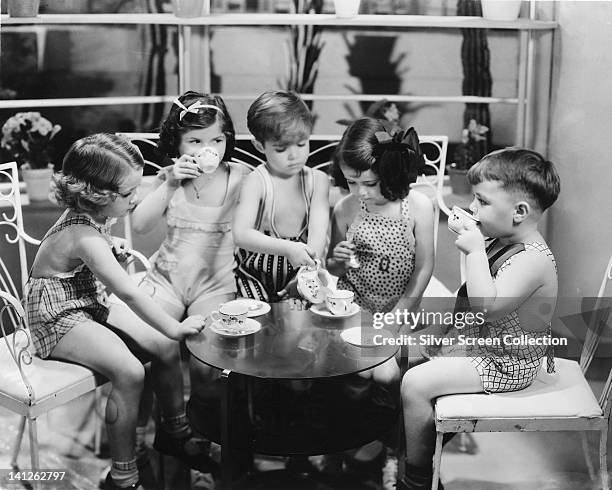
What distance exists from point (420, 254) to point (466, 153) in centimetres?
54

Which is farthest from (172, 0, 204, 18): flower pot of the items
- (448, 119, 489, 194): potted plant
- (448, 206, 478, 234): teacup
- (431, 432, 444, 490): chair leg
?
(431, 432, 444, 490): chair leg

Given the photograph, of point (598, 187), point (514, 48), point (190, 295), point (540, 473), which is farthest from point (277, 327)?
point (514, 48)

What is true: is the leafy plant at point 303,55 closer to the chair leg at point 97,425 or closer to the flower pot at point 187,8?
the flower pot at point 187,8

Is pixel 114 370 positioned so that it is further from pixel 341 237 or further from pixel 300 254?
pixel 341 237

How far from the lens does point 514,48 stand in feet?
8.66

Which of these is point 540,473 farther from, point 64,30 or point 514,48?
point 64,30

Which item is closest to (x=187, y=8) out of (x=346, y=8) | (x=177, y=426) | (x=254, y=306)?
(x=346, y=8)

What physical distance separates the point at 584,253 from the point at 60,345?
1.41 meters

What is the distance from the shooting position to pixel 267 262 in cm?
231

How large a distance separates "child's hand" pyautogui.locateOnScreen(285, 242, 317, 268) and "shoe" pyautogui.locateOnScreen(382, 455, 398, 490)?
593mm

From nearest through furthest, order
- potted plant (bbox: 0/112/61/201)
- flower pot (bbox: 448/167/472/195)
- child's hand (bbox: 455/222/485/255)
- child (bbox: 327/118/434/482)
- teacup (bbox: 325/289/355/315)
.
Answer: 1. child's hand (bbox: 455/222/485/255)
2. teacup (bbox: 325/289/355/315)
3. child (bbox: 327/118/434/482)
4. potted plant (bbox: 0/112/61/201)
5. flower pot (bbox: 448/167/472/195)

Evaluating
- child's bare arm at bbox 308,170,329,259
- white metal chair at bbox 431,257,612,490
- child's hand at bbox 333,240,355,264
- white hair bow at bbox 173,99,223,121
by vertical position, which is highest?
white hair bow at bbox 173,99,223,121

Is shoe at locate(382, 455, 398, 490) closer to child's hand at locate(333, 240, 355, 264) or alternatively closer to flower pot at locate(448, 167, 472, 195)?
child's hand at locate(333, 240, 355, 264)

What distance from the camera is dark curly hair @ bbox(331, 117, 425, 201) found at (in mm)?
2156
